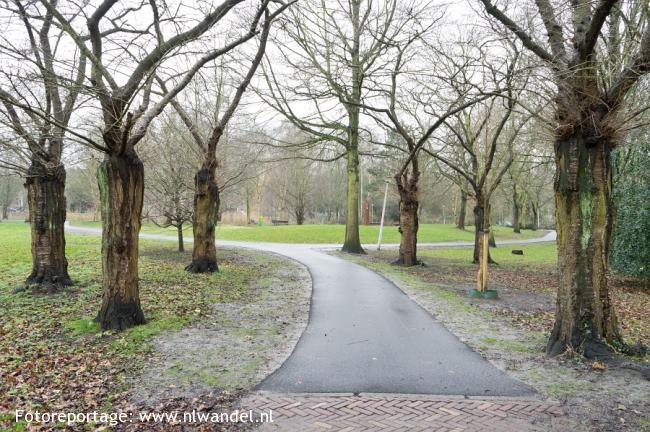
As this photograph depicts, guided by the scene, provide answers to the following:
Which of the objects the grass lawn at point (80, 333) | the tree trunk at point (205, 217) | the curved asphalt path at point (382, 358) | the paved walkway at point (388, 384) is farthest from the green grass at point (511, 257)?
the paved walkway at point (388, 384)

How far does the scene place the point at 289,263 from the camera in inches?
723

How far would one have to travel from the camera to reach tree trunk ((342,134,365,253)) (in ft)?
75.4

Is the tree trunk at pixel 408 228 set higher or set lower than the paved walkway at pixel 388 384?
higher

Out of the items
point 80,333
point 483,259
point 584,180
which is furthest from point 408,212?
point 80,333

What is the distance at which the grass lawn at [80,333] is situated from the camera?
5250 millimetres

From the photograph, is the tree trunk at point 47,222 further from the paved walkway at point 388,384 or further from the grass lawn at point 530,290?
the grass lawn at point 530,290

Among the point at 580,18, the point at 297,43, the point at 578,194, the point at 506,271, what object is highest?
the point at 297,43

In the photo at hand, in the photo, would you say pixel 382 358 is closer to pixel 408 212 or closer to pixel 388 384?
pixel 388 384

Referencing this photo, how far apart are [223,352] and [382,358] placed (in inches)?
90.0

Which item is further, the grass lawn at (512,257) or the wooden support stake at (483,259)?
the grass lawn at (512,257)

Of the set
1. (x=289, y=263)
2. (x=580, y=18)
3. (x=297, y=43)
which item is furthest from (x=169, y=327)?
(x=297, y=43)

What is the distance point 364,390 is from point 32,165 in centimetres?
959

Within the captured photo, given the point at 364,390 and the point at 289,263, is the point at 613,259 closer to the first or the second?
the point at 289,263

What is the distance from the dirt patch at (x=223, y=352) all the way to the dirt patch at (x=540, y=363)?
2.96 m
